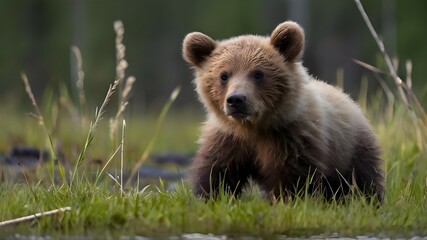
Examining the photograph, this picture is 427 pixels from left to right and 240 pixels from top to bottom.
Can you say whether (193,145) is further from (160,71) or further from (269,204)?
(160,71)

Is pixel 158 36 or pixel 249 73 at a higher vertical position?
pixel 249 73

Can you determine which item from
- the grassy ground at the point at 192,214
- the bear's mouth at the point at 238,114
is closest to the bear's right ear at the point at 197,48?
the bear's mouth at the point at 238,114

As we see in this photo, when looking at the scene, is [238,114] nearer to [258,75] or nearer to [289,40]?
[258,75]

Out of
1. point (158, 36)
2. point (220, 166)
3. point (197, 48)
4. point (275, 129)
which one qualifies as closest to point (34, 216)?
point (220, 166)

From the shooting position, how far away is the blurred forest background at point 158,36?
1364 inches

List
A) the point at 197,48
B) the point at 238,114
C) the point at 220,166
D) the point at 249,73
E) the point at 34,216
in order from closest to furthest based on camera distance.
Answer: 1. the point at 34,216
2. the point at 238,114
3. the point at 220,166
4. the point at 249,73
5. the point at 197,48

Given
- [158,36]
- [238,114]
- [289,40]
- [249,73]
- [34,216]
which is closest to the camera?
[34,216]

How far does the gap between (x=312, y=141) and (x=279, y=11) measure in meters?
26.7

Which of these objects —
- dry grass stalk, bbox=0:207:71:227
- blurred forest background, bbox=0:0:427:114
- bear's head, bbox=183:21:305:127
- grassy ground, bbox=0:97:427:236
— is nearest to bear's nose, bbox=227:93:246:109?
bear's head, bbox=183:21:305:127

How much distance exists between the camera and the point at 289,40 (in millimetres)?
7102

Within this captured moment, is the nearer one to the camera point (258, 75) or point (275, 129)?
Answer: point (275, 129)

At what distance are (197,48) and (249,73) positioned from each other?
54 cm

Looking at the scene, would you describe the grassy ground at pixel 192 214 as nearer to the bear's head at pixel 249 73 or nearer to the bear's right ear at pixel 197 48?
the bear's head at pixel 249 73

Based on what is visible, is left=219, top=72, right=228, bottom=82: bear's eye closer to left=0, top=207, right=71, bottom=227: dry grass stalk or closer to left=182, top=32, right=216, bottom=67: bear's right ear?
left=182, top=32, right=216, bottom=67: bear's right ear
